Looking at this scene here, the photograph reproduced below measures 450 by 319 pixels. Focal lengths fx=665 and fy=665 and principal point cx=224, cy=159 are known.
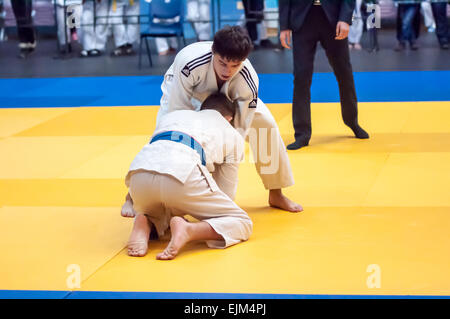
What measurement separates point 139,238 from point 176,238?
0.23 m

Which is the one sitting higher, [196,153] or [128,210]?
[196,153]

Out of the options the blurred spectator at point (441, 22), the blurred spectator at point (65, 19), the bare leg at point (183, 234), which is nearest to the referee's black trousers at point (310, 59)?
the bare leg at point (183, 234)

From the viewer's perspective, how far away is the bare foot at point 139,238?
3.42 m

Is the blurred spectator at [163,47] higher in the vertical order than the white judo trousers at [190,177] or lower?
lower

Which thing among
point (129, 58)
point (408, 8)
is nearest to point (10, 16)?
point (129, 58)

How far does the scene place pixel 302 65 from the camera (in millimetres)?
5723

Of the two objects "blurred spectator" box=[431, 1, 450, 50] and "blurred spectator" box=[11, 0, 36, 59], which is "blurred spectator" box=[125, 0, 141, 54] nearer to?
"blurred spectator" box=[11, 0, 36, 59]

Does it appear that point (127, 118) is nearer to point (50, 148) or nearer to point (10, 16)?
point (50, 148)

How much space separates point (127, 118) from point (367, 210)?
12.1 ft

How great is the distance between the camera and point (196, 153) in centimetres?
347

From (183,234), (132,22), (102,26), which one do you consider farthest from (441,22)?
(183,234)

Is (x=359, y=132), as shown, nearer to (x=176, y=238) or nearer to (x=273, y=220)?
(x=273, y=220)

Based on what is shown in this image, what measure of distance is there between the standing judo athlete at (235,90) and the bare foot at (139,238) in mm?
494

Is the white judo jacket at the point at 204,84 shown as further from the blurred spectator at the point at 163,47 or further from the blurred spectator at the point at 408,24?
the blurred spectator at the point at 163,47
